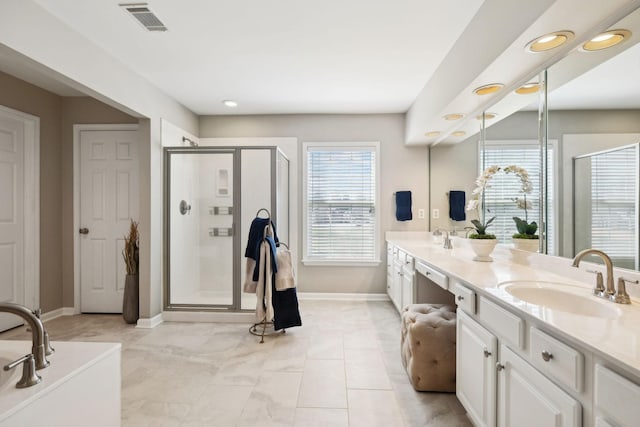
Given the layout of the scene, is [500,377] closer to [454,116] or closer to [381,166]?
[454,116]

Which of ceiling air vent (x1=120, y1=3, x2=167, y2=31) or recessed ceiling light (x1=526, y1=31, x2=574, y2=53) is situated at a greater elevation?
ceiling air vent (x1=120, y1=3, x2=167, y2=31)

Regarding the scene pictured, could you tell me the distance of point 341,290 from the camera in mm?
4434

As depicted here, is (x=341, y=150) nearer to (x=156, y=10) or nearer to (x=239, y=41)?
(x=239, y=41)

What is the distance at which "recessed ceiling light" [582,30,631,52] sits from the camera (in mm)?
1423

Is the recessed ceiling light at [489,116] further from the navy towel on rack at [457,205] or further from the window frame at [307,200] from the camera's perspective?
the window frame at [307,200]

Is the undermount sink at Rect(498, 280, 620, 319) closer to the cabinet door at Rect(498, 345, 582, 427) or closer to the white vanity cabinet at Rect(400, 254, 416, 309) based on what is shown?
the cabinet door at Rect(498, 345, 582, 427)

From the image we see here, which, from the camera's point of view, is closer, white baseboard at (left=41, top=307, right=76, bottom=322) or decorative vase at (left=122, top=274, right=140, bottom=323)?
decorative vase at (left=122, top=274, right=140, bottom=323)

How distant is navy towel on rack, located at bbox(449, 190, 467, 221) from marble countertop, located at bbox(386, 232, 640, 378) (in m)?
0.66

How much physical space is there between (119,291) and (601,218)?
4.53 meters

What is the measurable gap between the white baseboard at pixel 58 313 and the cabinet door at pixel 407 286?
385 centimetres

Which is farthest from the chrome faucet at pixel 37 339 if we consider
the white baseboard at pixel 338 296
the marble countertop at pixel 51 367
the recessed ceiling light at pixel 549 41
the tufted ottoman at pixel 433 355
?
the white baseboard at pixel 338 296

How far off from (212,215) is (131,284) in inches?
44.3

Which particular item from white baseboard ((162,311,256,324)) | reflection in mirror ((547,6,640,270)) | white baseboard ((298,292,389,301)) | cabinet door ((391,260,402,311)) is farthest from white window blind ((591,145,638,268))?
white baseboard ((162,311,256,324))

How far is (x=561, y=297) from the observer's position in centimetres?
150
